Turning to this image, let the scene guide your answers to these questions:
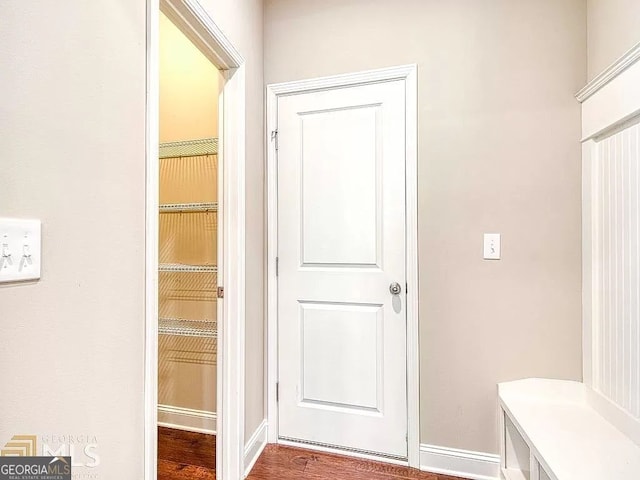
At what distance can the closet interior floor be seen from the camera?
5.90 ft

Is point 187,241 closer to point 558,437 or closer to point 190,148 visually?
point 190,148

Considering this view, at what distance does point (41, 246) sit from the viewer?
75cm

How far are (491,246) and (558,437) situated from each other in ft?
2.89

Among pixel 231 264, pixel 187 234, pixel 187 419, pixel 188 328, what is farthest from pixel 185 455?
pixel 187 234

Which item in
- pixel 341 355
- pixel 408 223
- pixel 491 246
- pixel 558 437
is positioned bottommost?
pixel 558 437

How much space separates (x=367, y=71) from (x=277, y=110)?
1.90ft

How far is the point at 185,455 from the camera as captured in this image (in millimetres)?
1965

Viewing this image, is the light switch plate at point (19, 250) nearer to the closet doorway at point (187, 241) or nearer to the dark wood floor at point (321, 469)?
the closet doorway at point (187, 241)

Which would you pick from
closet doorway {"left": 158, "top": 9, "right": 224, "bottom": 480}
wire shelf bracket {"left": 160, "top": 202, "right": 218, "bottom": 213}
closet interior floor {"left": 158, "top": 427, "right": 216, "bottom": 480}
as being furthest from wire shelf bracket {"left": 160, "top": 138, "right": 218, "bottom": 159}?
closet interior floor {"left": 158, "top": 427, "right": 216, "bottom": 480}

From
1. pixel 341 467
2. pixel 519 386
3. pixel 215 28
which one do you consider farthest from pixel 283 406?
pixel 215 28

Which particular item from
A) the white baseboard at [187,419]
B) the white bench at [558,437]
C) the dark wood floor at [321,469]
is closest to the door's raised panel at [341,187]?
the white bench at [558,437]

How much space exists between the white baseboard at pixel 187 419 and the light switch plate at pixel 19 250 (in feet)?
5.97

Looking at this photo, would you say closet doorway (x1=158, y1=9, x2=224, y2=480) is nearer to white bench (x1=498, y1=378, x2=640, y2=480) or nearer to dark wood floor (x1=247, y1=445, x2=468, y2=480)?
dark wood floor (x1=247, y1=445, x2=468, y2=480)

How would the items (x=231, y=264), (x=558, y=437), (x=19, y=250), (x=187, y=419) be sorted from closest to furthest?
(x=19, y=250)
(x=558, y=437)
(x=231, y=264)
(x=187, y=419)
